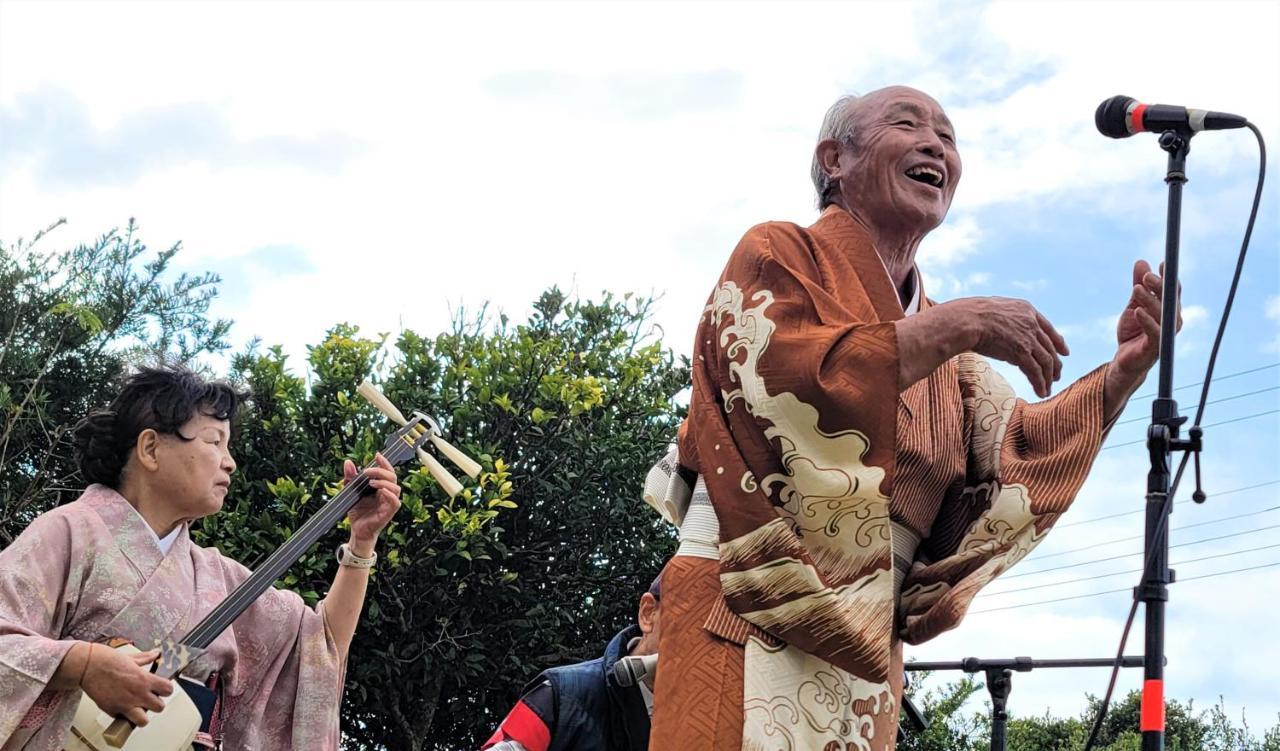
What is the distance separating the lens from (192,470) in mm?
3131

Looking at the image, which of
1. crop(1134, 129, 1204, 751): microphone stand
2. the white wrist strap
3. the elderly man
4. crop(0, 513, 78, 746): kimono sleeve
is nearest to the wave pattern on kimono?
crop(0, 513, 78, 746): kimono sleeve

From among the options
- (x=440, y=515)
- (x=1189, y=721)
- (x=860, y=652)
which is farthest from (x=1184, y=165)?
(x=1189, y=721)

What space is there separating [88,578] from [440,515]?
3971 mm

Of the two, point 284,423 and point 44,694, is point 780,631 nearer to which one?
point 44,694

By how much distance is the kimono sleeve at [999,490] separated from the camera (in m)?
2.14

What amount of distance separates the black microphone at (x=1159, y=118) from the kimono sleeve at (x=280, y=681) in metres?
2.20

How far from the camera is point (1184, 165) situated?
8.59ft

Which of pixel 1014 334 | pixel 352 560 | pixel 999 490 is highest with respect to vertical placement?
pixel 1014 334

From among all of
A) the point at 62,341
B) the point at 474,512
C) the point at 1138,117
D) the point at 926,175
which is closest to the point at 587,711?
the point at 926,175

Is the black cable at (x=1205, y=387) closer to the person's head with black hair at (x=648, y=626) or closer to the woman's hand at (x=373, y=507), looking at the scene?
the person's head with black hair at (x=648, y=626)

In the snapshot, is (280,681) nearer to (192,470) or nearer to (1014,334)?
(192,470)

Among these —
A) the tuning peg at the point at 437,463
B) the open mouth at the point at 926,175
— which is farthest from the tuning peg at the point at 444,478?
the open mouth at the point at 926,175

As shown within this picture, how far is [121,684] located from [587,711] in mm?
1040

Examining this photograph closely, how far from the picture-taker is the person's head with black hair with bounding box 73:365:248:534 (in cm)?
314
